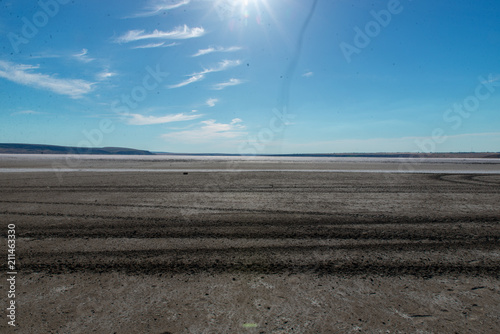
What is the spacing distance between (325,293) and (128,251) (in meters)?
3.36

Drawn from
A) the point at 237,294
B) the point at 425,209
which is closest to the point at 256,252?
the point at 237,294

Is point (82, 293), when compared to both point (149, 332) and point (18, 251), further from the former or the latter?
point (18, 251)

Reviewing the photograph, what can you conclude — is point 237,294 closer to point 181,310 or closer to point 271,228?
point 181,310

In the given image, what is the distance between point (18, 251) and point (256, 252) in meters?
4.18

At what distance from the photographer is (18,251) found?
440 centimetres

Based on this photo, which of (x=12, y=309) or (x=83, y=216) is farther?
(x=83, y=216)

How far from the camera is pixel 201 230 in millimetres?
5684

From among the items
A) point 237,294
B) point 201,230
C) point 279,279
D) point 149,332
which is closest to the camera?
point 149,332

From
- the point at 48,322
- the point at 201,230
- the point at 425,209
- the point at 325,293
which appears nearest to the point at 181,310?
the point at 48,322

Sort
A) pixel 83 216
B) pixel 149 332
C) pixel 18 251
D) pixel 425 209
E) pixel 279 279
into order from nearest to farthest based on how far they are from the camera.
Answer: pixel 149 332 → pixel 279 279 → pixel 18 251 → pixel 83 216 → pixel 425 209

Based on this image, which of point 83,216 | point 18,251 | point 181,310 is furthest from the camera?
point 83,216

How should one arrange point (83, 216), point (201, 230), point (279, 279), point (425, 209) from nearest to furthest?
1. point (279, 279)
2. point (201, 230)
3. point (83, 216)
4. point (425, 209)

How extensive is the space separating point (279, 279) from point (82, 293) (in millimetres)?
2534

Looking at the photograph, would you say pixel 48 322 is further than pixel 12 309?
No
